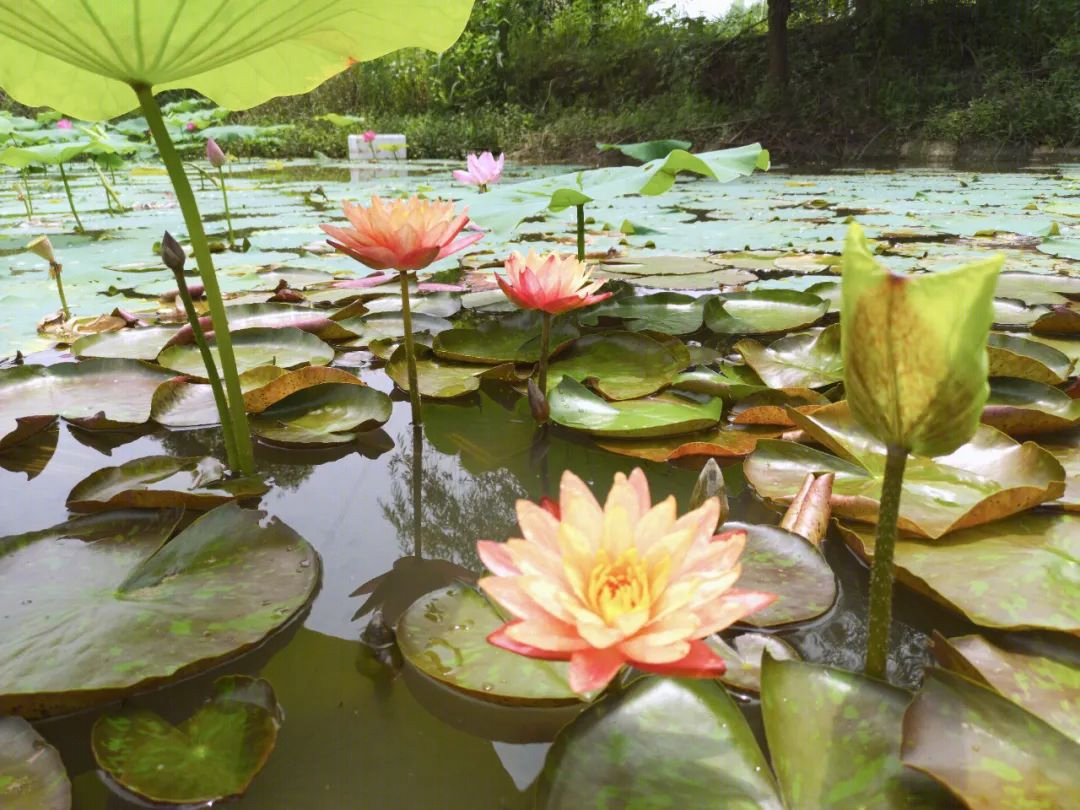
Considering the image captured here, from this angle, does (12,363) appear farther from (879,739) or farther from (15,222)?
(15,222)

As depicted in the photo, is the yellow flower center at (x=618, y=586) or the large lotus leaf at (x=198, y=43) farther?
the large lotus leaf at (x=198, y=43)

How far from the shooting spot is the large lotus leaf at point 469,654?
552 millimetres

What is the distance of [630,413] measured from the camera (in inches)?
43.5

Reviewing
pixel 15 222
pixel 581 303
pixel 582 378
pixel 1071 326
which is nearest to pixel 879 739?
pixel 581 303

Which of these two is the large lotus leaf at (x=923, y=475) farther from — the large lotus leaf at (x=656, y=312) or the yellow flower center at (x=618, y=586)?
the large lotus leaf at (x=656, y=312)

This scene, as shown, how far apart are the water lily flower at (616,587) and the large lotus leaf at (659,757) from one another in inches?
4.0

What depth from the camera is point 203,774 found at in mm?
491

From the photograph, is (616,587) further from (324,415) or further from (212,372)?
(324,415)

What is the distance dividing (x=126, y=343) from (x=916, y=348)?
5.25 ft

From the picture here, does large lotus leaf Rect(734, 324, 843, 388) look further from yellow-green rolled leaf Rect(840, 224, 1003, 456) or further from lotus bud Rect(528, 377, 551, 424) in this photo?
yellow-green rolled leaf Rect(840, 224, 1003, 456)

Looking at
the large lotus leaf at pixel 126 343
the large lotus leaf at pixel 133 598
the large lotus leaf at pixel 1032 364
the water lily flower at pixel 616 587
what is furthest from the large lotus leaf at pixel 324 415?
the large lotus leaf at pixel 1032 364

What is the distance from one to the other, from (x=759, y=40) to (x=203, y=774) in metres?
12.2

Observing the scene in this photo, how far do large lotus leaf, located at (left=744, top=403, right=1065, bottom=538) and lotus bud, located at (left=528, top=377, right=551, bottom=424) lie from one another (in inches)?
12.5

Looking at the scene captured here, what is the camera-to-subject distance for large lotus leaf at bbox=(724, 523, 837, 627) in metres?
0.64
